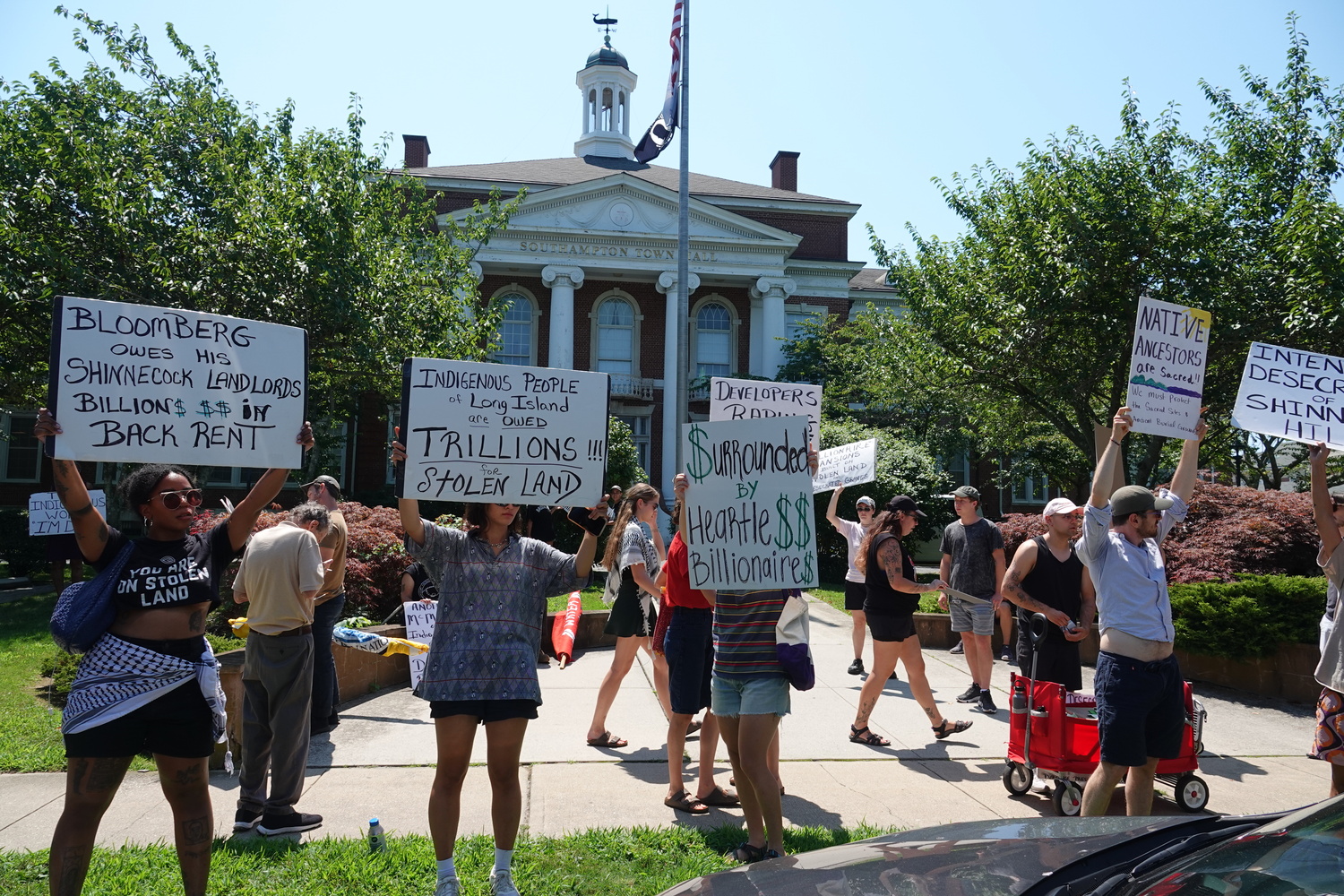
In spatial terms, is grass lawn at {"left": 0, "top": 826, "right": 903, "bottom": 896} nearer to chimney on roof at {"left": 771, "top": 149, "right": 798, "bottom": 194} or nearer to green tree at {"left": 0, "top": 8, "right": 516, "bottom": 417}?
green tree at {"left": 0, "top": 8, "right": 516, "bottom": 417}

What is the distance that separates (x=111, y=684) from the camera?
3.40m

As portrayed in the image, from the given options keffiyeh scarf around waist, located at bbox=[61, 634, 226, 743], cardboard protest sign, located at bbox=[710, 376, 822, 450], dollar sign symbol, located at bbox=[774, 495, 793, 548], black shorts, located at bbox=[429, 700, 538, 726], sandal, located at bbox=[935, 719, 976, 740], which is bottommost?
sandal, located at bbox=[935, 719, 976, 740]

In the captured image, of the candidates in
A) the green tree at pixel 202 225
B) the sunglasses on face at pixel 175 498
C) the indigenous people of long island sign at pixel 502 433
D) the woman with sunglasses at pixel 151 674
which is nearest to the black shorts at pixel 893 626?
the indigenous people of long island sign at pixel 502 433

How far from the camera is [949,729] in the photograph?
6855mm

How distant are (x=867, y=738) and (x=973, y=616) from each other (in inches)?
64.9

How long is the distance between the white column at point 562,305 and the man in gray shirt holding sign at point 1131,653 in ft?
85.5

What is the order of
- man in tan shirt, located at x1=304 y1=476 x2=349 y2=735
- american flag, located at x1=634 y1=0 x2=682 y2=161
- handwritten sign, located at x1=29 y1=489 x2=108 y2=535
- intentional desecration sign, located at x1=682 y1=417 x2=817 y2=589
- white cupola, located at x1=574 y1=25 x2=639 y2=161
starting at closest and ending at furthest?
intentional desecration sign, located at x1=682 y1=417 x2=817 y2=589
man in tan shirt, located at x1=304 y1=476 x2=349 y2=735
handwritten sign, located at x1=29 y1=489 x2=108 y2=535
american flag, located at x1=634 y1=0 x2=682 y2=161
white cupola, located at x1=574 y1=25 x2=639 y2=161

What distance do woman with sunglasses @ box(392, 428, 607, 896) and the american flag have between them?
A: 601 inches

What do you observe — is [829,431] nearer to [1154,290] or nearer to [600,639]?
[1154,290]

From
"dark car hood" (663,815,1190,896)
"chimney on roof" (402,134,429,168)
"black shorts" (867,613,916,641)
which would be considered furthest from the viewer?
"chimney on roof" (402,134,429,168)

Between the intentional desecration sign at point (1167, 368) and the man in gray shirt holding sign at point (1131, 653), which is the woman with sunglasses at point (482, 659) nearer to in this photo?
the man in gray shirt holding sign at point (1131, 653)

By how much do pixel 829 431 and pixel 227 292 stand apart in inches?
502

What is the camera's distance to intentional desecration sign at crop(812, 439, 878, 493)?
7297 millimetres

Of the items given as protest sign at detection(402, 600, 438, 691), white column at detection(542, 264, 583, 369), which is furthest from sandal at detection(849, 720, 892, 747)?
white column at detection(542, 264, 583, 369)
